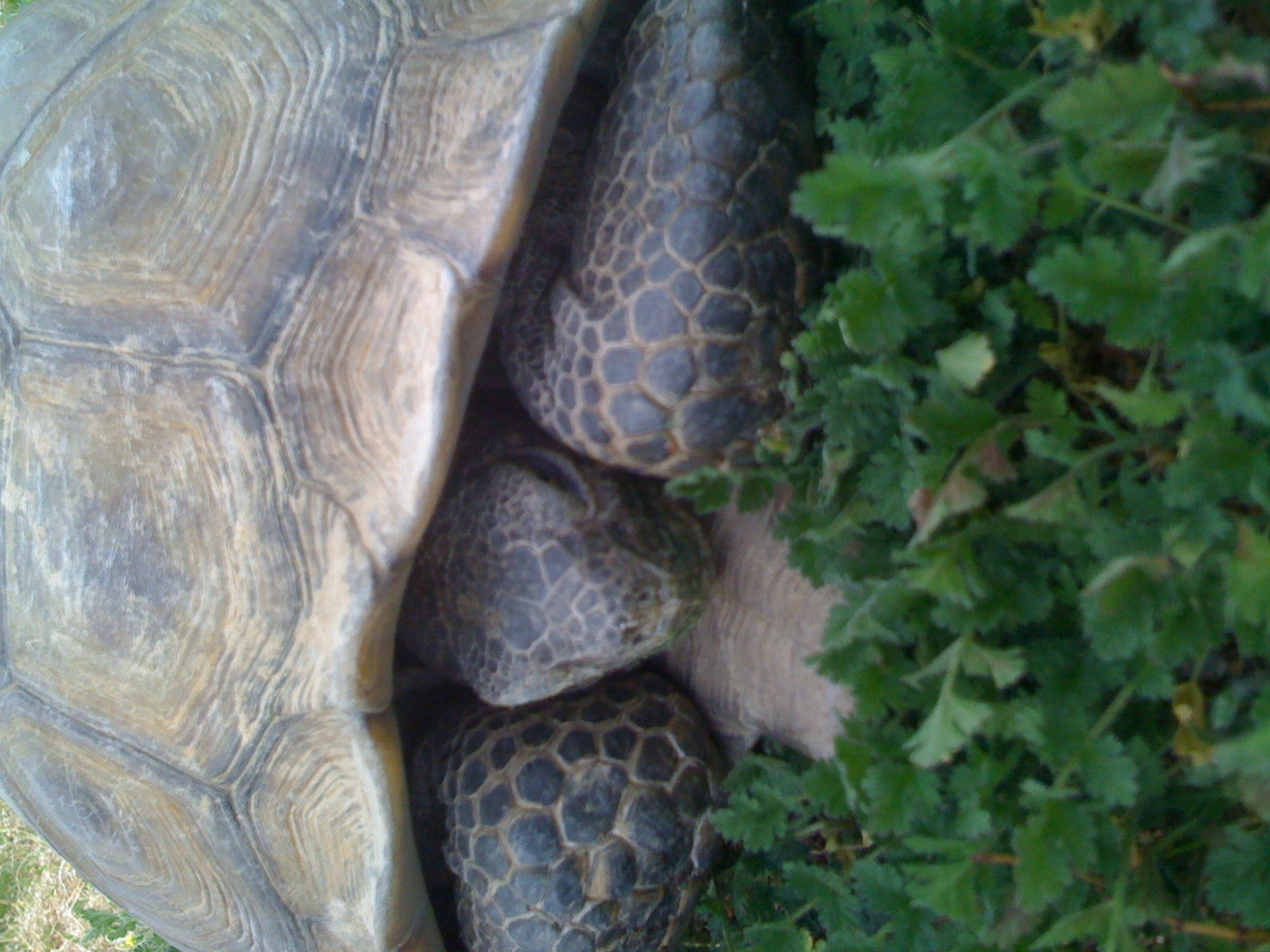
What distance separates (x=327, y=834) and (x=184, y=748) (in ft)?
0.81

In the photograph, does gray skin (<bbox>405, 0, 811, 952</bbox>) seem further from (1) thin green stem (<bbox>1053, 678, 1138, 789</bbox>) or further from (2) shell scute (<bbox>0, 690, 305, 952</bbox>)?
(1) thin green stem (<bbox>1053, 678, 1138, 789</bbox>)

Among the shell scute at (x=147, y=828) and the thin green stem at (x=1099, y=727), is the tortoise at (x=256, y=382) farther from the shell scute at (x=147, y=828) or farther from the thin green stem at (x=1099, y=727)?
the thin green stem at (x=1099, y=727)

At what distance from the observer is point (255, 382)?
1239 mm

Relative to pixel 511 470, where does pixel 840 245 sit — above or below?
above

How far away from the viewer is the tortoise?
120cm

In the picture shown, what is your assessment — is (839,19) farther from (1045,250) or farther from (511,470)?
(511,470)

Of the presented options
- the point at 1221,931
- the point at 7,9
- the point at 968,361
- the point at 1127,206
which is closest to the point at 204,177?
the point at 968,361

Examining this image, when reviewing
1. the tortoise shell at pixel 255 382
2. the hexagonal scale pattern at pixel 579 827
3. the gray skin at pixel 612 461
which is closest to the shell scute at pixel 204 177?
the tortoise shell at pixel 255 382

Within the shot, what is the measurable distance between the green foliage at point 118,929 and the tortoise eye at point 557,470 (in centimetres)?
187

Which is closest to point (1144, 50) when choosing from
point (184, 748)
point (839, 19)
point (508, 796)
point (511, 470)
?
point (839, 19)

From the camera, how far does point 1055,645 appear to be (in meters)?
1.03

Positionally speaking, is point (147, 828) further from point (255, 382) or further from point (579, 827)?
point (255, 382)

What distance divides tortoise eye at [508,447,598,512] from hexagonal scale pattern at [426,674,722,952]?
1.31 feet

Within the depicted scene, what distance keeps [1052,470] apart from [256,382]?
95 centimetres
